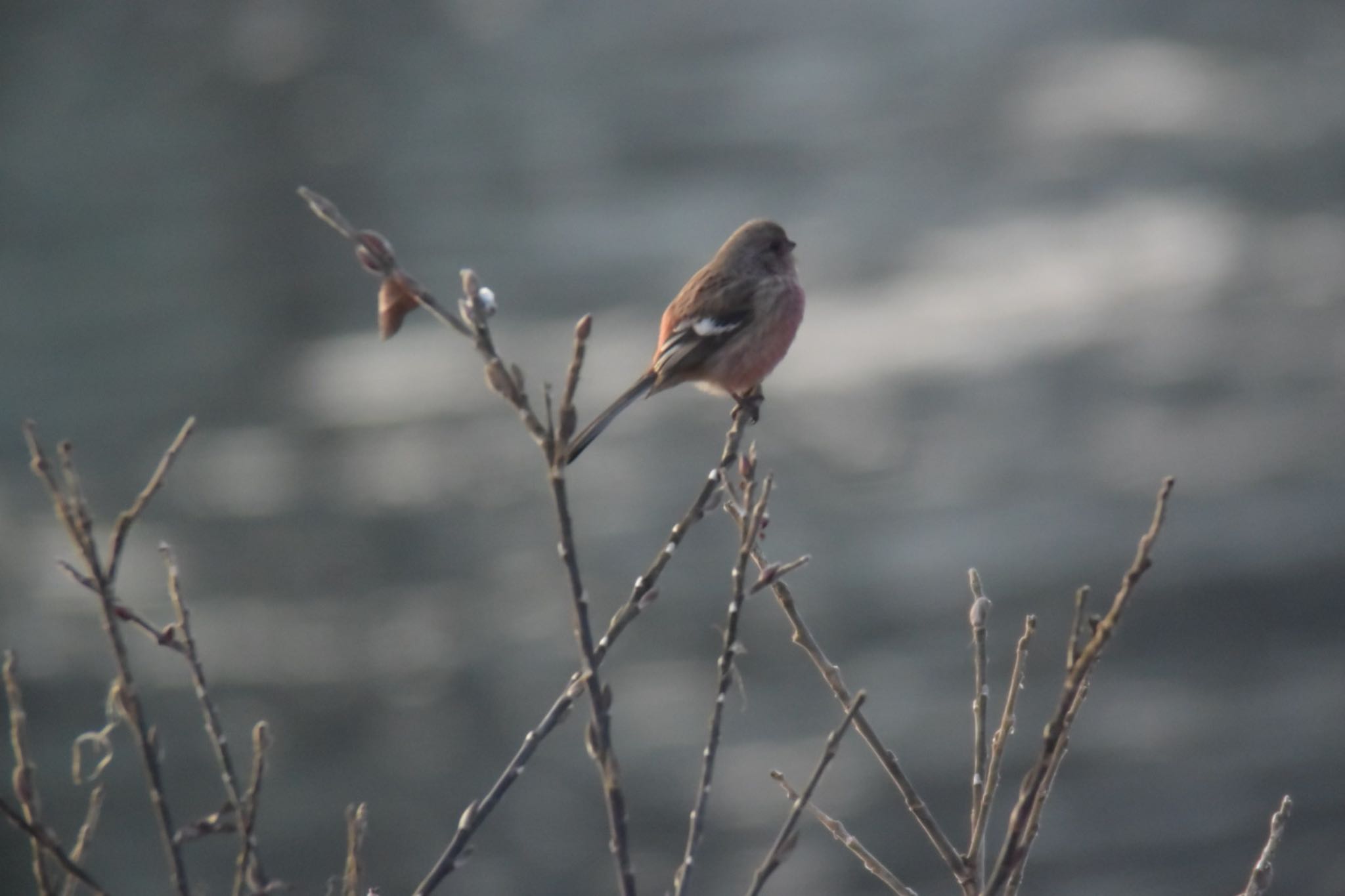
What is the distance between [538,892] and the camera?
1338 cm

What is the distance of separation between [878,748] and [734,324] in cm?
217

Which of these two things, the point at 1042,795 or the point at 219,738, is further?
the point at 219,738

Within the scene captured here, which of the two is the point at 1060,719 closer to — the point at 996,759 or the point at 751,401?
the point at 996,759

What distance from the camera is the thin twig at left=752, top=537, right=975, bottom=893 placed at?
209 cm

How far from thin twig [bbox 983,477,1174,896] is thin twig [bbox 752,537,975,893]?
6.4 inches

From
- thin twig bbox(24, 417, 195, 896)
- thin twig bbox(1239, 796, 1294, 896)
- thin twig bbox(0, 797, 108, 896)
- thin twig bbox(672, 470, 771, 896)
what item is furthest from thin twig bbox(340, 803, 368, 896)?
thin twig bbox(1239, 796, 1294, 896)

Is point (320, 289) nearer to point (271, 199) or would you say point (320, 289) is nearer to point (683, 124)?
point (271, 199)

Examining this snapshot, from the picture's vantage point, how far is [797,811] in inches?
76.4

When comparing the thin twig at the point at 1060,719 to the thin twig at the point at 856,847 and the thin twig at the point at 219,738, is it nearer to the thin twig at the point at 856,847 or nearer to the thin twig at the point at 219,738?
the thin twig at the point at 856,847

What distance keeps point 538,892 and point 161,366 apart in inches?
273

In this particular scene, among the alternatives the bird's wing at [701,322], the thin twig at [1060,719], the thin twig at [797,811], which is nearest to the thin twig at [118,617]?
the thin twig at [797,811]

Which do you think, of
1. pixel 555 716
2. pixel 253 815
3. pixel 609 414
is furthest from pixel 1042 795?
pixel 609 414

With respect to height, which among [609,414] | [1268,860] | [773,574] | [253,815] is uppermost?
[609,414]

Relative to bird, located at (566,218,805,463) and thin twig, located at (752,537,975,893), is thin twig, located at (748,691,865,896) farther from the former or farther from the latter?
bird, located at (566,218,805,463)
